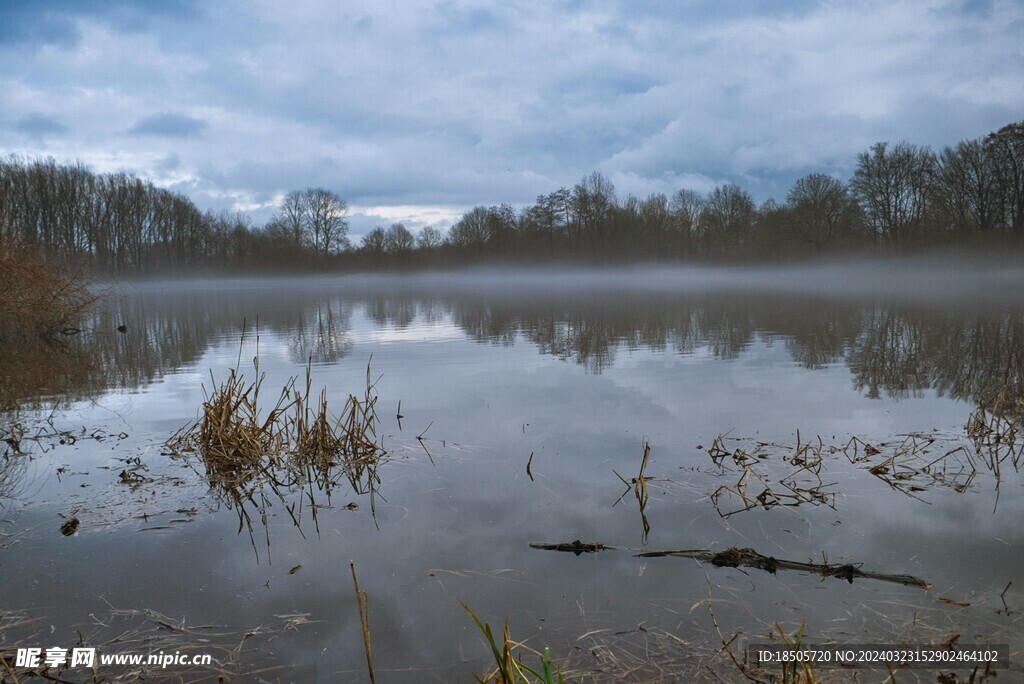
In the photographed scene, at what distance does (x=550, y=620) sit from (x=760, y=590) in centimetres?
109

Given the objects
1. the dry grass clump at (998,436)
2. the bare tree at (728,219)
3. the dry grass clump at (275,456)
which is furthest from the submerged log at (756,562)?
the bare tree at (728,219)

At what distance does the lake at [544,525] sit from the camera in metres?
2.87

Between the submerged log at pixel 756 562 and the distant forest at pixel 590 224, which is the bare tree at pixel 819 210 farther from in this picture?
the submerged log at pixel 756 562

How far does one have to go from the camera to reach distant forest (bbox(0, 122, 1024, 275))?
4731 centimetres

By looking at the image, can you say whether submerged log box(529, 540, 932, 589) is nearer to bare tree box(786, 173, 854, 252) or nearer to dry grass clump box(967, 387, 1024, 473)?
dry grass clump box(967, 387, 1024, 473)

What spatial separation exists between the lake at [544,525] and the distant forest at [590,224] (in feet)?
156

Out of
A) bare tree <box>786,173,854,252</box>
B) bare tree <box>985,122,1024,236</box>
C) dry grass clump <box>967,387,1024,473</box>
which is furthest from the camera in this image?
bare tree <box>786,173,854,252</box>

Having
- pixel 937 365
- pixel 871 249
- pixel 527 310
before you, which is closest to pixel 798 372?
pixel 937 365

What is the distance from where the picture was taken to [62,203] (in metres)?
63.4

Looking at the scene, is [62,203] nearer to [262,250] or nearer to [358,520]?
[262,250]

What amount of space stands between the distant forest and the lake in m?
47.6

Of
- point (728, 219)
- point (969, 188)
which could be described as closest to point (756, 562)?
point (969, 188)

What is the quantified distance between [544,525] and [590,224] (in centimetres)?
6845

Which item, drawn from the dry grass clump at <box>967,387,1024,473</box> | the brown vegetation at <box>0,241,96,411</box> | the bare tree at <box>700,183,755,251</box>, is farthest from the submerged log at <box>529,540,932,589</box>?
the bare tree at <box>700,183,755,251</box>
